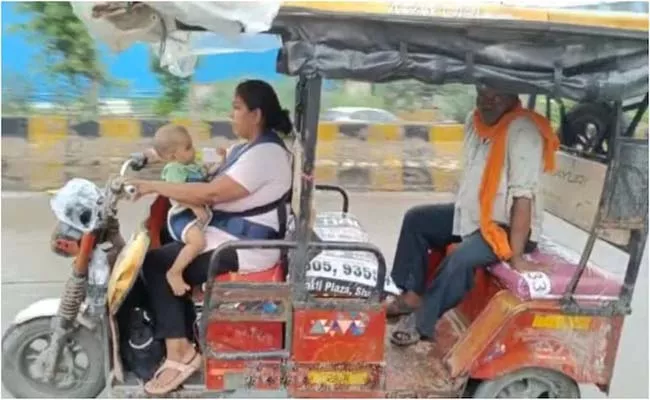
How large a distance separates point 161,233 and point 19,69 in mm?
7331

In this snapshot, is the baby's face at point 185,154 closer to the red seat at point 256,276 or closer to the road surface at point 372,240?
the red seat at point 256,276

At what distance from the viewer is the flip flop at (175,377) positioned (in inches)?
152

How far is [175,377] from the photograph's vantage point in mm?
3893

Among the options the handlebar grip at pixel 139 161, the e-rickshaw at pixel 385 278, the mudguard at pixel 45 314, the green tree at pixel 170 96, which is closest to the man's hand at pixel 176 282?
the e-rickshaw at pixel 385 278

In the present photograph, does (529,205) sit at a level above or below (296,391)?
above

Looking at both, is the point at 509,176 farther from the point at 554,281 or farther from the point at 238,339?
the point at 238,339

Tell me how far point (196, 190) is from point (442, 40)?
1.16 m

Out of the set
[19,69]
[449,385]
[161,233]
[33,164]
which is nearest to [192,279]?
[161,233]

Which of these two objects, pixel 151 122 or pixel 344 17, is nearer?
pixel 344 17

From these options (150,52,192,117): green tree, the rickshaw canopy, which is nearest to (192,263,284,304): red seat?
the rickshaw canopy

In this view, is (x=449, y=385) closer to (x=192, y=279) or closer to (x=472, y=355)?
(x=472, y=355)

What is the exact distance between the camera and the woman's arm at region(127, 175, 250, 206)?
380 cm

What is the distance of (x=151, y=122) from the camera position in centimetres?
1068

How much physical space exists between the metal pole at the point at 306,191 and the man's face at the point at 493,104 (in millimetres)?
883
